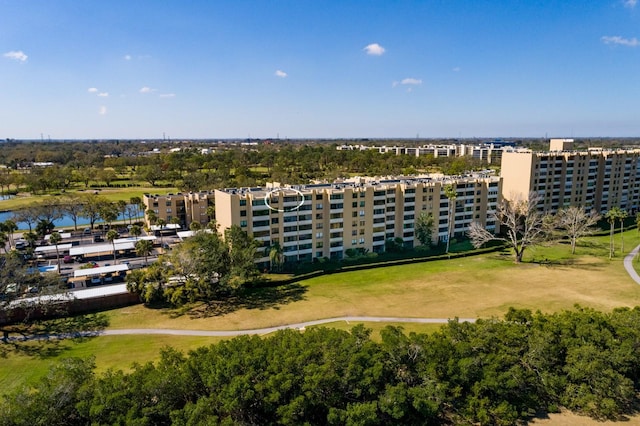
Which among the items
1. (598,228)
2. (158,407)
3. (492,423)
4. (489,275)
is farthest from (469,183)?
(158,407)

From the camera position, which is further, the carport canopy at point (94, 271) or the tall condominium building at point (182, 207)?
the tall condominium building at point (182, 207)

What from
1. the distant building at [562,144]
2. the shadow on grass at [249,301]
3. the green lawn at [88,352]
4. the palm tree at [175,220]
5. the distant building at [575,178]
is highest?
the distant building at [562,144]

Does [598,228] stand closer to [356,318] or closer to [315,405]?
[356,318]

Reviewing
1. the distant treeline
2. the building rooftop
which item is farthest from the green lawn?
the building rooftop

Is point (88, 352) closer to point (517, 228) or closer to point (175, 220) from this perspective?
point (175, 220)

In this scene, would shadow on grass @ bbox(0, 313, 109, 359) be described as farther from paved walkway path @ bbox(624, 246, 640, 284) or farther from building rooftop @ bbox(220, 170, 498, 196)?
paved walkway path @ bbox(624, 246, 640, 284)

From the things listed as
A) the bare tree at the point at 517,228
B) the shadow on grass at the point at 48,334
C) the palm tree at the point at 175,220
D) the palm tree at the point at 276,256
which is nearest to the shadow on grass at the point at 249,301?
the palm tree at the point at 276,256

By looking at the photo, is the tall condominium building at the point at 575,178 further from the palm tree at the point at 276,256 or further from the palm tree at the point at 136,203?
the palm tree at the point at 136,203
